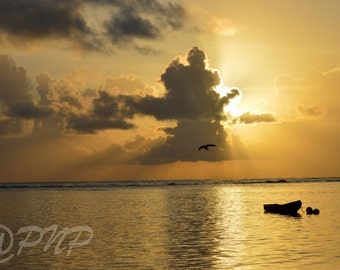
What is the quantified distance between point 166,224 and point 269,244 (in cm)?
1999

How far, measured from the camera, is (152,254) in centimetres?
3962

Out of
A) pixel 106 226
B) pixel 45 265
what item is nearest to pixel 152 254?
pixel 45 265

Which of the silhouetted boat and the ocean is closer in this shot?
the ocean

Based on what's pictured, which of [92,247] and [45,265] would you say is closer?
[45,265]

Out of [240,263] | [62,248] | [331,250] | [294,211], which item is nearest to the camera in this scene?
[240,263]

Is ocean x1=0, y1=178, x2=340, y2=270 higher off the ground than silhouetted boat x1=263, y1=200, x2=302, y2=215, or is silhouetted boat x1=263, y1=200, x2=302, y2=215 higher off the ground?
silhouetted boat x1=263, y1=200, x2=302, y2=215

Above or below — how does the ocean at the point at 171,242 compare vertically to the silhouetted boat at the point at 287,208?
below

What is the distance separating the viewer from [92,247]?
43.1 meters

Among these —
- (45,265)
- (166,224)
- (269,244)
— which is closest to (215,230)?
(166,224)

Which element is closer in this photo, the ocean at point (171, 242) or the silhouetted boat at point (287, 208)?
the ocean at point (171, 242)

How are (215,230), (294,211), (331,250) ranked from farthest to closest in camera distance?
1. (294,211)
2. (215,230)
3. (331,250)

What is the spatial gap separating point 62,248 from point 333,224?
3127 centimetres

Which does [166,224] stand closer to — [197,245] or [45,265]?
[197,245]

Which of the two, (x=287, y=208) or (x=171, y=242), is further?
(x=287, y=208)
